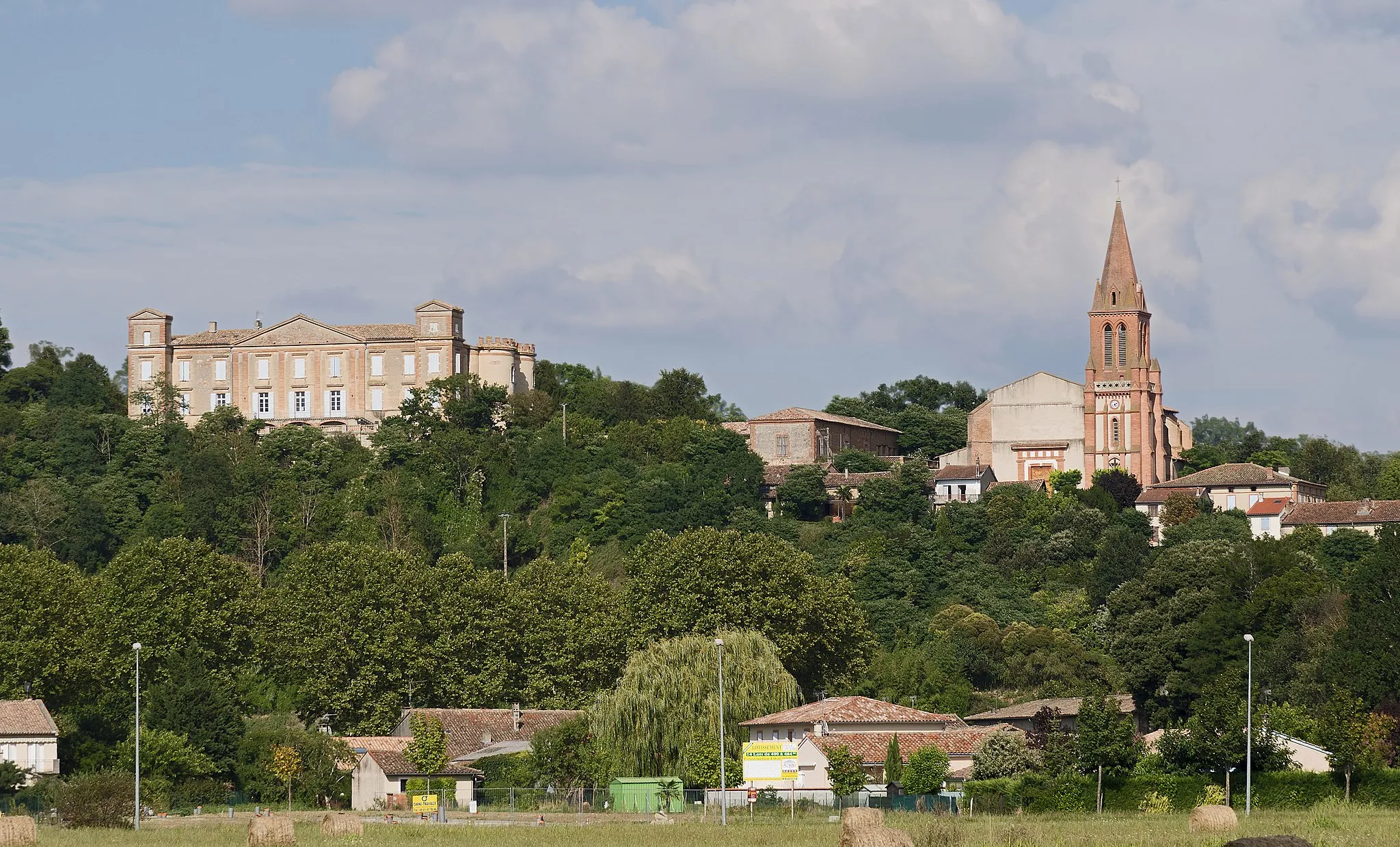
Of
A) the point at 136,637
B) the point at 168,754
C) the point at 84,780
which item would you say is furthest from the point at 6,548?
the point at 84,780

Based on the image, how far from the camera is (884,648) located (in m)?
92.1

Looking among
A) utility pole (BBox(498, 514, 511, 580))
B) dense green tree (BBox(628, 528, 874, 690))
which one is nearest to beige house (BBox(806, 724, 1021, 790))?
dense green tree (BBox(628, 528, 874, 690))

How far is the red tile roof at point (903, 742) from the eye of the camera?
61.5m

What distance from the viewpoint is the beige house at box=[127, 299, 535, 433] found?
125188mm

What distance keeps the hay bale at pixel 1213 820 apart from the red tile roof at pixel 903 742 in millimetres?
16051

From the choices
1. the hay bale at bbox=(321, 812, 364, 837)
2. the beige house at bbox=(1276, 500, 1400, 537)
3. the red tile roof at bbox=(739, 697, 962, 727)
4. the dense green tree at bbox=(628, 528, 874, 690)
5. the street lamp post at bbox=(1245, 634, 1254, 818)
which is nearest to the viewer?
the hay bale at bbox=(321, 812, 364, 837)

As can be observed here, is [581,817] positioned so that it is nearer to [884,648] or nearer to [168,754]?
[168,754]

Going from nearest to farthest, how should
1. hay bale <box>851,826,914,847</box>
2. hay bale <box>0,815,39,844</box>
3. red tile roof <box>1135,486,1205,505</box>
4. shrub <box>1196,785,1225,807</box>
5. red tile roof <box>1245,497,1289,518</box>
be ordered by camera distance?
hay bale <box>851,826,914,847</box>, hay bale <box>0,815,39,844</box>, shrub <box>1196,785,1225,807</box>, red tile roof <box>1245,497,1289,518</box>, red tile roof <box>1135,486,1205,505</box>

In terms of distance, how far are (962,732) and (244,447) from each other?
211 feet

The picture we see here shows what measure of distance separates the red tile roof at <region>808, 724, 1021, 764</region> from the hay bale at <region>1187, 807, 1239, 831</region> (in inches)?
632

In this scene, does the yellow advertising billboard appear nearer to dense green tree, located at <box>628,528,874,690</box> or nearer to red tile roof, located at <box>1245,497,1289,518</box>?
dense green tree, located at <box>628,528,874,690</box>

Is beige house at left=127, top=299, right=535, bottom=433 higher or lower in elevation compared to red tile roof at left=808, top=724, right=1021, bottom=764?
higher

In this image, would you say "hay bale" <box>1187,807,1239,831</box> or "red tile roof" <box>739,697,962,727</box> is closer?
"hay bale" <box>1187,807,1239,831</box>

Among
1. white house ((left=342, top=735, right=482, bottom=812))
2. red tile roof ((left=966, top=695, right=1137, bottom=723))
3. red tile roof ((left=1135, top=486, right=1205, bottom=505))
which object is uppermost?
red tile roof ((left=1135, top=486, right=1205, bottom=505))
